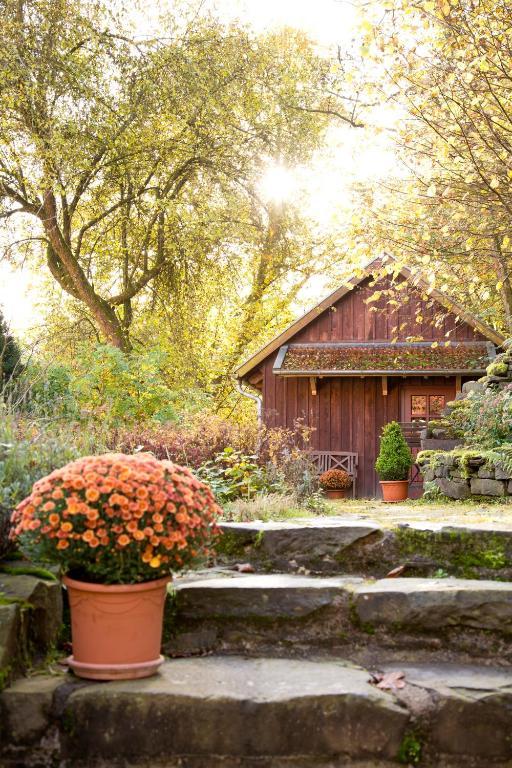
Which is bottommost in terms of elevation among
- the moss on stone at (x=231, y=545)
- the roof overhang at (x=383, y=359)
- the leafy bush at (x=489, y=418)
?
the moss on stone at (x=231, y=545)

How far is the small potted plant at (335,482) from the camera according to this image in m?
14.3

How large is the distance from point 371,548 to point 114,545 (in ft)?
5.90

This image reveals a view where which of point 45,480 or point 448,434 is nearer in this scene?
point 45,480

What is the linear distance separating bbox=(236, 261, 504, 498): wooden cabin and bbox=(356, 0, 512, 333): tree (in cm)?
594

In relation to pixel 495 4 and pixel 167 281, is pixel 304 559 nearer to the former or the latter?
pixel 495 4

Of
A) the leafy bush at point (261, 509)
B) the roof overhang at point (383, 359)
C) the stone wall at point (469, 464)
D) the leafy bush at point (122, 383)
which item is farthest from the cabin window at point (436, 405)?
the leafy bush at point (261, 509)

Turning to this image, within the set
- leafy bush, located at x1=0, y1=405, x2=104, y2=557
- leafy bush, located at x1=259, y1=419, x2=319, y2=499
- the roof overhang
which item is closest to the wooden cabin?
the roof overhang

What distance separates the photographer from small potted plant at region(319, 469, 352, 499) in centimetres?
1429

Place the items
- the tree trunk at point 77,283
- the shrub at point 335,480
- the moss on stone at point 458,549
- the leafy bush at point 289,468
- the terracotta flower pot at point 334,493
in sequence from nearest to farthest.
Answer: the moss on stone at point 458,549 < the leafy bush at point 289,468 < the shrub at point 335,480 < the terracotta flower pot at point 334,493 < the tree trunk at point 77,283

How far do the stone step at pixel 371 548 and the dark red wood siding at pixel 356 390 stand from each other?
10674 mm

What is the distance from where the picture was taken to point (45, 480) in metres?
3.36

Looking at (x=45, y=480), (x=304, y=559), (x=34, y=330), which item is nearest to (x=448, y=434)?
(x=304, y=559)

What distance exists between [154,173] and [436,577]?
14.8 m

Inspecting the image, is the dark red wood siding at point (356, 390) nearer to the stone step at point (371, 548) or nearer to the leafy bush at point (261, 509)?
the leafy bush at point (261, 509)
